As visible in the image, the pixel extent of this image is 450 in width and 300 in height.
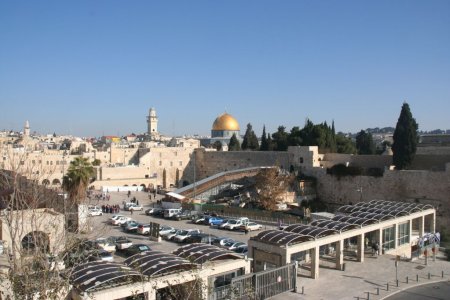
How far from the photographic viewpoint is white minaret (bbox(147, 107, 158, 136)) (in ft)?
306

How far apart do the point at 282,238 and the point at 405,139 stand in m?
20.8

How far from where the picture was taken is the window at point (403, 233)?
66.3ft

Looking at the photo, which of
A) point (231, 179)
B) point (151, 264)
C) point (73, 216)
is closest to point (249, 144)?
point (231, 179)

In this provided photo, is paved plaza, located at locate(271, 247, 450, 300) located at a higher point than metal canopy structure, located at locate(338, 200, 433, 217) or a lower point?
lower

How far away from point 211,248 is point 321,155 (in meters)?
27.2

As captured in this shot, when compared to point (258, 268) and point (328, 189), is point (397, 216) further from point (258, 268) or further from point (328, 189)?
point (328, 189)

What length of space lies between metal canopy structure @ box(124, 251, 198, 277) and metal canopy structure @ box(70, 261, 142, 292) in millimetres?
393

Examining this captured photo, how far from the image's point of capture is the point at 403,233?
20438 mm

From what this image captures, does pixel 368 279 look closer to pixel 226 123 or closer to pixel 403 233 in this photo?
pixel 403 233

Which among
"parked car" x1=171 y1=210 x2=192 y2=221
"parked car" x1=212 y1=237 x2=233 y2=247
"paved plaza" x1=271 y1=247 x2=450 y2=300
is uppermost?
"parked car" x1=212 y1=237 x2=233 y2=247

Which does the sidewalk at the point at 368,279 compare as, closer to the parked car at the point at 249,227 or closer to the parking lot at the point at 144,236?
the parking lot at the point at 144,236

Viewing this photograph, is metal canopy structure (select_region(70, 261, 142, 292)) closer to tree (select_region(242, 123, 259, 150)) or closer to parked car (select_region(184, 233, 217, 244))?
parked car (select_region(184, 233, 217, 244))

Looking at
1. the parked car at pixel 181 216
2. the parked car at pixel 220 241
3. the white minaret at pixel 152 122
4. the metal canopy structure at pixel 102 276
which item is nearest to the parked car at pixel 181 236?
the parked car at pixel 220 241

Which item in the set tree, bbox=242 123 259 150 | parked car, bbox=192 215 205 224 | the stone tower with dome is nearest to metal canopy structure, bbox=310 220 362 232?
parked car, bbox=192 215 205 224
